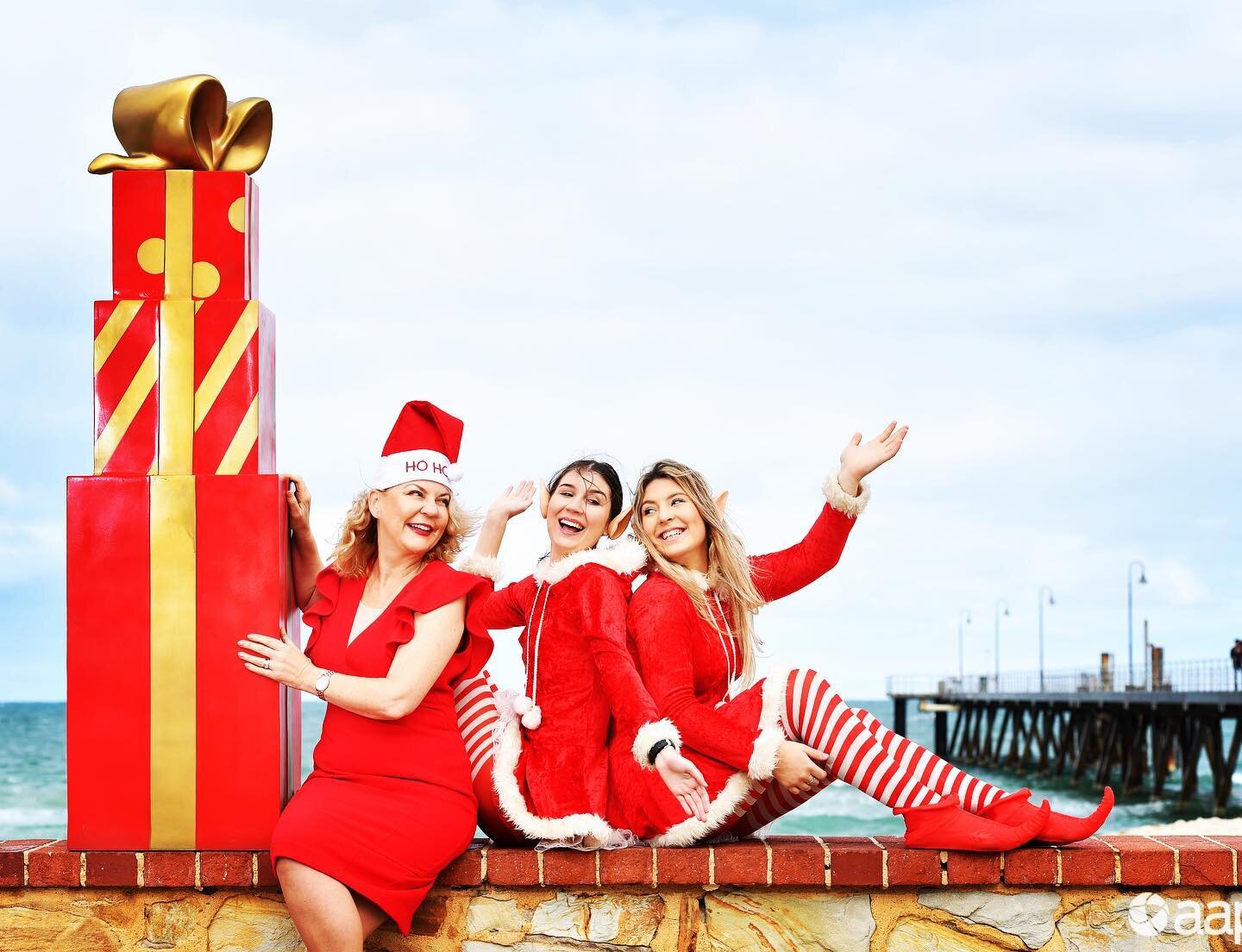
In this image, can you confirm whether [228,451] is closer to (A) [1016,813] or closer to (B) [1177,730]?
(A) [1016,813]

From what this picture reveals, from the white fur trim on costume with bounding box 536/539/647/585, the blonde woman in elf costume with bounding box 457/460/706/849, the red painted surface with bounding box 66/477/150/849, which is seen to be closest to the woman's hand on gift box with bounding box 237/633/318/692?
the red painted surface with bounding box 66/477/150/849

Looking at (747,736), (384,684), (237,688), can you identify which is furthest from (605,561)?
(237,688)

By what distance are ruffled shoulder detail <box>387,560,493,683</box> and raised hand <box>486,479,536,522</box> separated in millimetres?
497

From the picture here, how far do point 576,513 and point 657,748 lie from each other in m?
0.94

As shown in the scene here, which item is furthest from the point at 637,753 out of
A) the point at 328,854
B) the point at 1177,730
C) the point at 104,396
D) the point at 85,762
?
the point at 1177,730

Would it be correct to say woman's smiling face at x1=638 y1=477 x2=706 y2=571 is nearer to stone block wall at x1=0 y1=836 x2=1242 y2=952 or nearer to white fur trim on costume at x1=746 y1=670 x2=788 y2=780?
white fur trim on costume at x1=746 y1=670 x2=788 y2=780

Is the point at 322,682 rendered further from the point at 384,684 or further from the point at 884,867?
the point at 884,867

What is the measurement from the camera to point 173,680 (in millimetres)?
4074

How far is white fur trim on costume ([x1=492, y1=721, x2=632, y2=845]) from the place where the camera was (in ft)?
Answer: 12.9

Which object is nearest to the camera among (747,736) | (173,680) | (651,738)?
(651,738)

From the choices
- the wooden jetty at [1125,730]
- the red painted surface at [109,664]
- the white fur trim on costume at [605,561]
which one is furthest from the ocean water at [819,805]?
the white fur trim on costume at [605,561]

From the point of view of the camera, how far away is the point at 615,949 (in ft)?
13.0

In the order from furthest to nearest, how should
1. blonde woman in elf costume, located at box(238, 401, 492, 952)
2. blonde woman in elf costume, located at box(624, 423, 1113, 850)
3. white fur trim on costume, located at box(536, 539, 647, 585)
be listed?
white fur trim on costume, located at box(536, 539, 647, 585), blonde woman in elf costume, located at box(624, 423, 1113, 850), blonde woman in elf costume, located at box(238, 401, 492, 952)

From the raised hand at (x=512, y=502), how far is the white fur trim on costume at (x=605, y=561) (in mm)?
334
